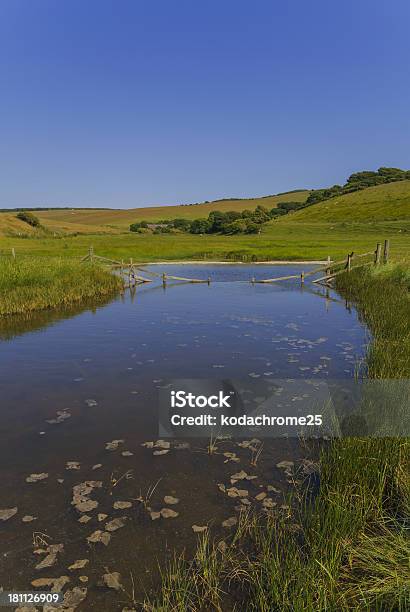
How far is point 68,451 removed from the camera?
7328mm

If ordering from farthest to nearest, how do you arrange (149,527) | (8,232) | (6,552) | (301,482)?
1. (8,232)
2. (301,482)
3. (149,527)
4. (6,552)

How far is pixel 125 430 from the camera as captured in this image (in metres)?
8.10

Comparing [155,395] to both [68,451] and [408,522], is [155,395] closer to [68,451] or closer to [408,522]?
[68,451]

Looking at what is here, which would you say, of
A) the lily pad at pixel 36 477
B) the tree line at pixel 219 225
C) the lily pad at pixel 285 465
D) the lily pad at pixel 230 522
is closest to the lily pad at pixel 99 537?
the lily pad at pixel 230 522

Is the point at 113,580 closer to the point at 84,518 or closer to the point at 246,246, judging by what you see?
the point at 84,518

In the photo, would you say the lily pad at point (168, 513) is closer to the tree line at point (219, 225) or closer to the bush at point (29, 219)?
the tree line at point (219, 225)

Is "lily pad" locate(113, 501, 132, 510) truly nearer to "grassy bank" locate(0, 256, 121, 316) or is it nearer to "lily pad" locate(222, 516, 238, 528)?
"lily pad" locate(222, 516, 238, 528)

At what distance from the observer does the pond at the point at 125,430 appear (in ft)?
16.3

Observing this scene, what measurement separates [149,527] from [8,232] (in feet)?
243

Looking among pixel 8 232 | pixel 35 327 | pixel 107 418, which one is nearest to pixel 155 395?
pixel 107 418

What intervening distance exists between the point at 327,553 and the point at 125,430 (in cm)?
473

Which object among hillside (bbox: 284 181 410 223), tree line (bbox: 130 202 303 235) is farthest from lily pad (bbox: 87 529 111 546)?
hillside (bbox: 284 181 410 223)

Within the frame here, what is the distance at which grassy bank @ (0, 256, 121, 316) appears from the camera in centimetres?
2080

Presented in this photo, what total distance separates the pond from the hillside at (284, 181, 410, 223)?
257 feet
